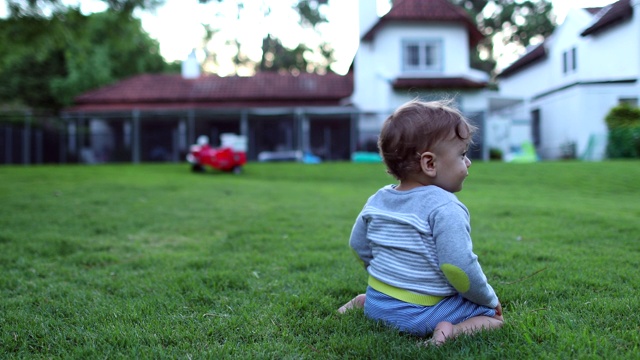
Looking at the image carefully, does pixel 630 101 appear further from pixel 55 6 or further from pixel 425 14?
pixel 55 6

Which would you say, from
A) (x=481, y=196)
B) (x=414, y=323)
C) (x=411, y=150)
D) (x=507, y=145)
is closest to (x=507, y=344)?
(x=414, y=323)

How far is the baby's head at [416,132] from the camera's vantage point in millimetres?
2232

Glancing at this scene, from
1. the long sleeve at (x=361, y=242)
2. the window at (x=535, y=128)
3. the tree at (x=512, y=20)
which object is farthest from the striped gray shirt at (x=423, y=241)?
the tree at (x=512, y=20)

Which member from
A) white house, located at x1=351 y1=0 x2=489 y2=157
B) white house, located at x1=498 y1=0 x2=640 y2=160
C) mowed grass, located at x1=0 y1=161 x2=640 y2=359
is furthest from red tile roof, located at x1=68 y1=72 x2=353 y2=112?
mowed grass, located at x1=0 y1=161 x2=640 y2=359

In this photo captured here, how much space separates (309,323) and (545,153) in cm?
2201

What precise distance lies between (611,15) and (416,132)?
20203 mm

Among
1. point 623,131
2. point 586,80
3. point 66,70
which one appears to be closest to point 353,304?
point 623,131

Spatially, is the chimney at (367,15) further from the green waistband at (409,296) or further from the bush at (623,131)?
the green waistband at (409,296)

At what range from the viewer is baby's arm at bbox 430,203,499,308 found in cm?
209

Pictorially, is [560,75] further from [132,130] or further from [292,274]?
[292,274]

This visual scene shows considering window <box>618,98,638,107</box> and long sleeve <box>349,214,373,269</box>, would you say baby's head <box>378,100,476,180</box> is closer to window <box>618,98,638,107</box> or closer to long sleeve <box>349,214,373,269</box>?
long sleeve <box>349,214,373,269</box>

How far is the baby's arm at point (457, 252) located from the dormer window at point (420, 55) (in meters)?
20.9

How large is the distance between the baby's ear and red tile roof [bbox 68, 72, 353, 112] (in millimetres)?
21921

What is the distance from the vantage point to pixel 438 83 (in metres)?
21.4
